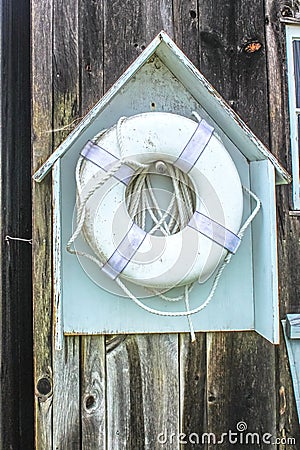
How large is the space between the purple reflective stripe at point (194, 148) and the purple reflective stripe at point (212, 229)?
0.45 ft

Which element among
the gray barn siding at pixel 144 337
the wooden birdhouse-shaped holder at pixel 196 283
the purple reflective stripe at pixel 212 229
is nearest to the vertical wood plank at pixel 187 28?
the gray barn siding at pixel 144 337

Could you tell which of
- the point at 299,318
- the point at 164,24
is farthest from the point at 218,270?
the point at 164,24

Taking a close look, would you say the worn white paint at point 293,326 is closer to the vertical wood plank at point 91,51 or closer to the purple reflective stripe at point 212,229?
the purple reflective stripe at point 212,229

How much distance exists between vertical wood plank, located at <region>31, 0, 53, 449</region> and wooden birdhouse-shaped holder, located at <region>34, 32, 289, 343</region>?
9cm

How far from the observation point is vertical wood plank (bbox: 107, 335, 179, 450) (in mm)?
2143

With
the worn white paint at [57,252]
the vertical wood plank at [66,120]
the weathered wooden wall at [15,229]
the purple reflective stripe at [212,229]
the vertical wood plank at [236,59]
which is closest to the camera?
the worn white paint at [57,252]

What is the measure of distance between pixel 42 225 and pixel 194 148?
0.50 meters

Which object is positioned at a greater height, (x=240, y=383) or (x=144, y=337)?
(x=144, y=337)

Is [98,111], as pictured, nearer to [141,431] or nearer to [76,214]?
[76,214]

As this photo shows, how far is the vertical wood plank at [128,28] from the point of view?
2227 millimetres

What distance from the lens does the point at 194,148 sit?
1.98m

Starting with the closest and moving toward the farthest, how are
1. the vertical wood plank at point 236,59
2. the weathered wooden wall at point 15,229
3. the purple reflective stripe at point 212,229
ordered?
the purple reflective stripe at point 212,229
the weathered wooden wall at point 15,229
the vertical wood plank at point 236,59

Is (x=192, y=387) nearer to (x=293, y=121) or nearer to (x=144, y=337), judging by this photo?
(x=144, y=337)

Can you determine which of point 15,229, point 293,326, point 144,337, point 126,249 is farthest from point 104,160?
point 293,326
